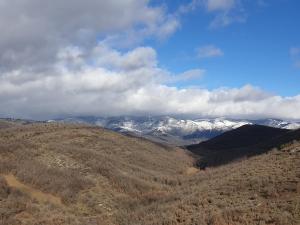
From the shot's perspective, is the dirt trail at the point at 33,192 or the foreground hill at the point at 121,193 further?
the dirt trail at the point at 33,192

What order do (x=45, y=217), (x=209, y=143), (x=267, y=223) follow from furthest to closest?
(x=209, y=143)
(x=45, y=217)
(x=267, y=223)

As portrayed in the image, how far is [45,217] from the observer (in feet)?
108

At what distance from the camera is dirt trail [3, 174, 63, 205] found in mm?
38994

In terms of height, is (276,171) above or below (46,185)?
above

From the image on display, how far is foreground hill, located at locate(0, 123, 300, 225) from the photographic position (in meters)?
27.9

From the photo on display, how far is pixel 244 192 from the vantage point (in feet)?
110

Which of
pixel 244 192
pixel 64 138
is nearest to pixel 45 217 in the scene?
pixel 244 192

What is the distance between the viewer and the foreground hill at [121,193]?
27.9 m

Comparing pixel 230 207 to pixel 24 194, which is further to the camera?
pixel 24 194

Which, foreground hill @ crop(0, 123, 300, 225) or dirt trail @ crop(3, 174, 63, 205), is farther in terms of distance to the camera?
dirt trail @ crop(3, 174, 63, 205)

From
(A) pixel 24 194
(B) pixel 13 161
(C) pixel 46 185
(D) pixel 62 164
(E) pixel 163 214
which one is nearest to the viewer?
(E) pixel 163 214

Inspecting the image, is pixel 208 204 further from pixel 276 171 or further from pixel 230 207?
pixel 276 171

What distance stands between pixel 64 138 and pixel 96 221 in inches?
2192

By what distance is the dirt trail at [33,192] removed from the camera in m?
39.0
